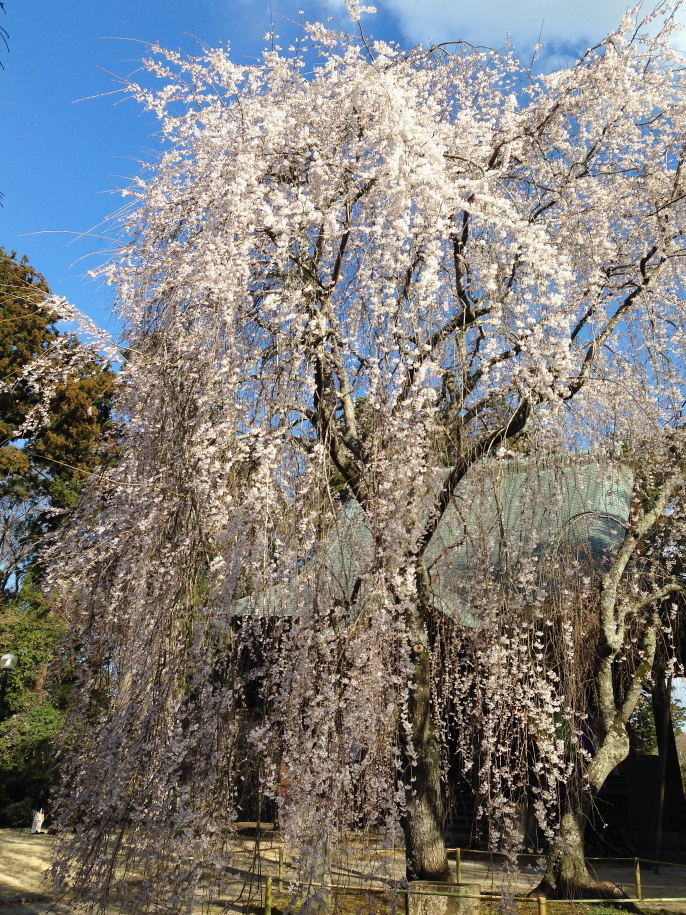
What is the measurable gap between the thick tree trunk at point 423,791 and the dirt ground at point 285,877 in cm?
17

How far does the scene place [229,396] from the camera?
372cm

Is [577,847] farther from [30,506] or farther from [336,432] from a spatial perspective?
[30,506]

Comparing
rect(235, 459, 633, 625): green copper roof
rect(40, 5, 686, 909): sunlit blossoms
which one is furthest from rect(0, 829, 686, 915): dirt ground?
rect(235, 459, 633, 625): green copper roof

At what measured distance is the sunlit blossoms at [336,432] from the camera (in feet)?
11.0

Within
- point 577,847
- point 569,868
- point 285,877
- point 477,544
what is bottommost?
point 285,877

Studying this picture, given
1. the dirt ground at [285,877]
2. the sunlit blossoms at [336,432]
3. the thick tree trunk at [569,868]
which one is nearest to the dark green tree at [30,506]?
the dirt ground at [285,877]

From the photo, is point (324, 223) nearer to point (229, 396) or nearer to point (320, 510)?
point (229, 396)

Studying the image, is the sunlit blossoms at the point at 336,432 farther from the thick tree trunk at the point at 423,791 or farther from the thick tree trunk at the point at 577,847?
the thick tree trunk at the point at 577,847

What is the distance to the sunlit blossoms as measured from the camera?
11.0 ft

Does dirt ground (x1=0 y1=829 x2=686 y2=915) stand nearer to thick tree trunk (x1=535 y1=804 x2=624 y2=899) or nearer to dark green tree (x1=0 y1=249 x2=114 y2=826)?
thick tree trunk (x1=535 y1=804 x2=624 y2=899)

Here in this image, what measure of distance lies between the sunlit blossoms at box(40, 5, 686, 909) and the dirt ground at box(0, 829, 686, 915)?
94 centimetres

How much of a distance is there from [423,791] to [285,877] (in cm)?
154

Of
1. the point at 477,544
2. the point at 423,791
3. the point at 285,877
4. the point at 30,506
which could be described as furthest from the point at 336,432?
the point at 30,506

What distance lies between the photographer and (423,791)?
4.62m
